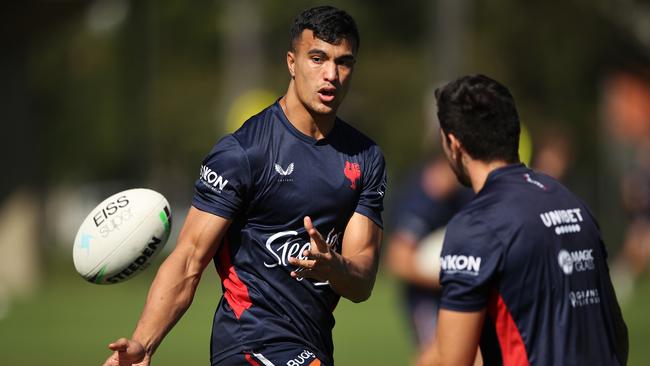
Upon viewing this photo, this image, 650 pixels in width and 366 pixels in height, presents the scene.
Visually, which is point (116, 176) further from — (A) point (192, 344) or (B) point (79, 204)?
(A) point (192, 344)

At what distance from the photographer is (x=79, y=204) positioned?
57.0 meters

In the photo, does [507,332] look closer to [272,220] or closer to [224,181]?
[272,220]

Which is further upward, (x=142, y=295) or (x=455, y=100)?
(x=455, y=100)

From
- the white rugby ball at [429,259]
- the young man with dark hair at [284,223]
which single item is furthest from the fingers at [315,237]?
the white rugby ball at [429,259]

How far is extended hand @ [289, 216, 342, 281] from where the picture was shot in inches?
210

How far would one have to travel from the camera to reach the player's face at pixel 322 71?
19.1 ft

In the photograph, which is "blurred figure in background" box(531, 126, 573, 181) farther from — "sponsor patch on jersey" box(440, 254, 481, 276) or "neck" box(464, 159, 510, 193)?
"sponsor patch on jersey" box(440, 254, 481, 276)

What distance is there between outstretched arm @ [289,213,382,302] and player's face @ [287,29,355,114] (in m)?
0.62

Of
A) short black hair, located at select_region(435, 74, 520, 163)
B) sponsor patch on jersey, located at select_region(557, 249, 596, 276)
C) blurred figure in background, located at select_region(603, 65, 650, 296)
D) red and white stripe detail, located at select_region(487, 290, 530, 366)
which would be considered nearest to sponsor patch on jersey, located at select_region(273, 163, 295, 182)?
short black hair, located at select_region(435, 74, 520, 163)

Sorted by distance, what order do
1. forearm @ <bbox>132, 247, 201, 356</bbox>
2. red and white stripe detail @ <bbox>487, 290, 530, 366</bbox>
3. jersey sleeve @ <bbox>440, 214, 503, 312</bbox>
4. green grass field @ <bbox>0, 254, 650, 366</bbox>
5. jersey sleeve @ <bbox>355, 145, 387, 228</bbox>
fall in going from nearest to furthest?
jersey sleeve @ <bbox>440, 214, 503, 312</bbox> → red and white stripe detail @ <bbox>487, 290, 530, 366</bbox> → forearm @ <bbox>132, 247, 201, 356</bbox> → jersey sleeve @ <bbox>355, 145, 387, 228</bbox> → green grass field @ <bbox>0, 254, 650, 366</bbox>

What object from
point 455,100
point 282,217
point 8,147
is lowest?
point 282,217

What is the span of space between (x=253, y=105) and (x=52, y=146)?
27001 mm

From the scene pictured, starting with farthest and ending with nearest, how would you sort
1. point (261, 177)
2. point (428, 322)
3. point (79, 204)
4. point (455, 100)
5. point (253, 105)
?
point (79, 204), point (253, 105), point (428, 322), point (261, 177), point (455, 100)

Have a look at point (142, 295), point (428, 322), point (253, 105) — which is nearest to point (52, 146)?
point (253, 105)
